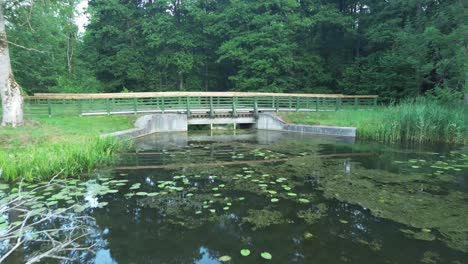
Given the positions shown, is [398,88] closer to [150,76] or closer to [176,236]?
[150,76]

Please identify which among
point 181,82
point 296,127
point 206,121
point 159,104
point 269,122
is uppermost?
point 181,82

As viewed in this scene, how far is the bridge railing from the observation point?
544 inches

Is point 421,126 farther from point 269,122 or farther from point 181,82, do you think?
point 181,82

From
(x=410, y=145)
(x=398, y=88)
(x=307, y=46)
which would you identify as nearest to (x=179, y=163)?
(x=410, y=145)

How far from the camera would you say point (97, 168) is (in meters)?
6.65

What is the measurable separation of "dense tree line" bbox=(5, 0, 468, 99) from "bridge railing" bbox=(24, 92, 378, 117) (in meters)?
4.96

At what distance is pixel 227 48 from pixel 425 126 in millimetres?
17625

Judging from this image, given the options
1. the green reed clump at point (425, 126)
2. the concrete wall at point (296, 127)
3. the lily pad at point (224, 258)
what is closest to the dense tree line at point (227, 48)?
the concrete wall at point (296, 127)

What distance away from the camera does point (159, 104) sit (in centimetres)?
1797

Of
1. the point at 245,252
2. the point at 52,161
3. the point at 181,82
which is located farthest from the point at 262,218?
the point at 181,82

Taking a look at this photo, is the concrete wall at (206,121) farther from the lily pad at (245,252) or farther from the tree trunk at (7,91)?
the lily pad at (245,252)

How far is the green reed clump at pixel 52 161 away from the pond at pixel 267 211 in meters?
0.47

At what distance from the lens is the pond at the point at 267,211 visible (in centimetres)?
314

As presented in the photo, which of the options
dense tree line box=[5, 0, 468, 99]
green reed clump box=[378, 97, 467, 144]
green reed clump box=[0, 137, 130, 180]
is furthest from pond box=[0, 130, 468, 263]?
dense tree line box=[5, 0, 468, 99]
